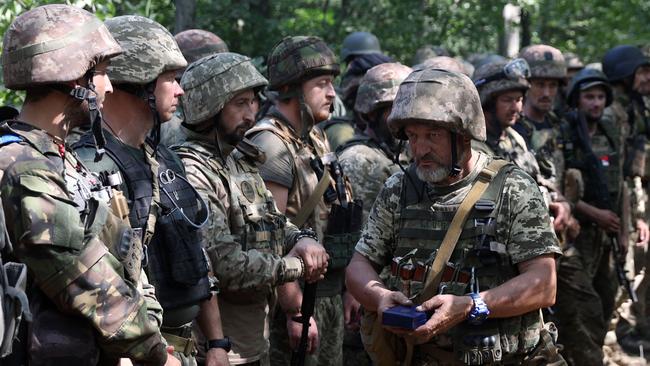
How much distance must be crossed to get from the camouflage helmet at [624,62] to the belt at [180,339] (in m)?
7.70

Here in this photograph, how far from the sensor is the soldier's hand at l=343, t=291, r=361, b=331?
23.4ft

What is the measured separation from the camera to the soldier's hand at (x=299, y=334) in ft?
20.1

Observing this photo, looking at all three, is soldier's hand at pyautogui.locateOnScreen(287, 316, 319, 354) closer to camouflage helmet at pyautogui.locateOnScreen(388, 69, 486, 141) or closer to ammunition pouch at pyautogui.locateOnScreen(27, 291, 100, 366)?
camouflage helmet at pyautogui.locateOnScreen(388, 69, 486, 141)

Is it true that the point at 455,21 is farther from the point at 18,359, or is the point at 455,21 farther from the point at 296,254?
the point at 18,359

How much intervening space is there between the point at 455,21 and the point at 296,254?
37.0 feet

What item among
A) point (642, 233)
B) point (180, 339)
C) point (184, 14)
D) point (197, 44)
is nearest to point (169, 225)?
point (180, 339)

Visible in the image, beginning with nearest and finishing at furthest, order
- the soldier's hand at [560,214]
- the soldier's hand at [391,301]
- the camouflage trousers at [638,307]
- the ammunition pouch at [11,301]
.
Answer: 1. the ammunition pouch at [11,301]
2. the soldier's hand at [391,301]
3. the soldier's hand at [560,214]
4. the camouflage trousers at [638,307]

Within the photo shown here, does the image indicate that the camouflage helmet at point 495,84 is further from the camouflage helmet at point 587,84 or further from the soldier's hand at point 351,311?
the camouflage helmet at point 587,84

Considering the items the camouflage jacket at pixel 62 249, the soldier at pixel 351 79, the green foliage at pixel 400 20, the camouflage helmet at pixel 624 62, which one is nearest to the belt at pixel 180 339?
the camouflage jacket at pixel 62 249

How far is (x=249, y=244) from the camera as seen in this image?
542cm

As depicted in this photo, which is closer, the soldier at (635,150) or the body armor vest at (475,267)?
the body armor vest at (475,267)

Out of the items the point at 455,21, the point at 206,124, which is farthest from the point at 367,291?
the point at 455,21

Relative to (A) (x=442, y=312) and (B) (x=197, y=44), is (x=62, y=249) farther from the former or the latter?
(B) (x=197, y=44)

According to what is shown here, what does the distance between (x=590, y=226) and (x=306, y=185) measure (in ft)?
13.7
